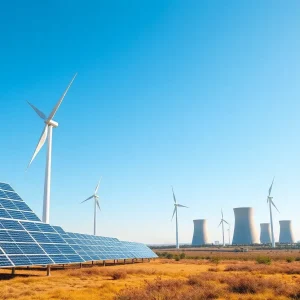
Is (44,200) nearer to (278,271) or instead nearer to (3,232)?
(3,232)

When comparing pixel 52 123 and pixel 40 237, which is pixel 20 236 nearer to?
pixel 40 237

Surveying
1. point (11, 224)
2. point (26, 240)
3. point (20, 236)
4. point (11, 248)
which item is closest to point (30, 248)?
point (26, 240)

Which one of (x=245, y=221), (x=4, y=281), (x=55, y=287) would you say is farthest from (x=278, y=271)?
(x=245, y=221)

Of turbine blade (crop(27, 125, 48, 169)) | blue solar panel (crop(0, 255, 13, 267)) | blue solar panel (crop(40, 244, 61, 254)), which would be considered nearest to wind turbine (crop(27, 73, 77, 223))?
turbine blade (crop(27, 125, 48, 169))

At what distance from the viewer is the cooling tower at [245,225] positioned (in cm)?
18050

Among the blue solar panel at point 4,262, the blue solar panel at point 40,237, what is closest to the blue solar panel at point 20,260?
the blue solar panel at point 4,262

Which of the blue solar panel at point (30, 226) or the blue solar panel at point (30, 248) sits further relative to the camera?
the blue solar panel at point (30, 226)

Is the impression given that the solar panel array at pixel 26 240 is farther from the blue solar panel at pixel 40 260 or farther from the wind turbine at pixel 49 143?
the wind turbine at pixel 49 143

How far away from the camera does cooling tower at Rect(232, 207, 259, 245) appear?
180m

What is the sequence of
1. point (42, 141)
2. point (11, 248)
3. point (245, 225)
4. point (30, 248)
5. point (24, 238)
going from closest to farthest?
point (11, 248) < point (30, 248) < point (24, 238) < point (42, 141) < point (245, 225)

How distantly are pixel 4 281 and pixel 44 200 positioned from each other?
73.2 feet

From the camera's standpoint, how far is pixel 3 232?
34031mm

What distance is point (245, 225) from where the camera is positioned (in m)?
182

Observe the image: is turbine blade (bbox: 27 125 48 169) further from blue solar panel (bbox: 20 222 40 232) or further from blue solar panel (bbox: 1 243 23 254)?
blue solar panel (bbox: 1 243 23 254)
